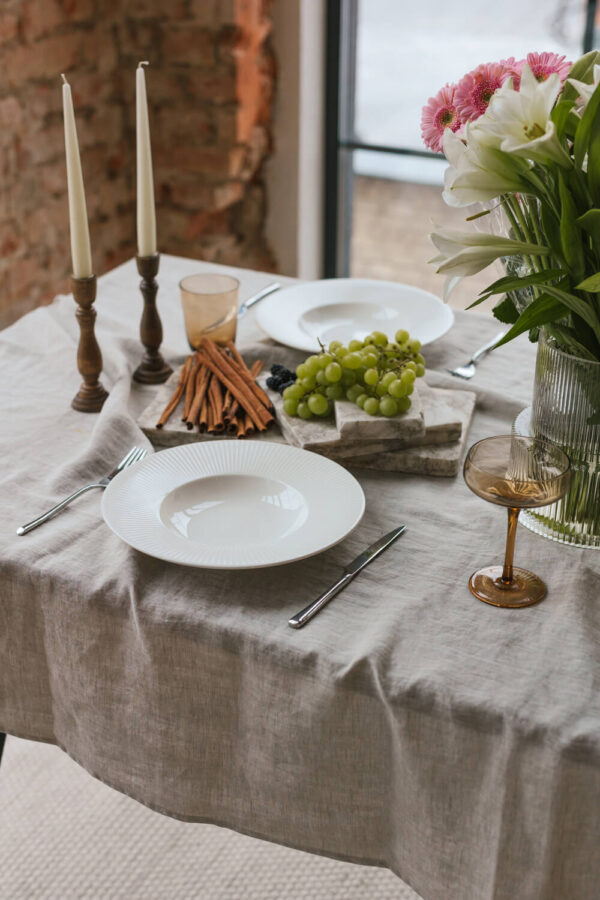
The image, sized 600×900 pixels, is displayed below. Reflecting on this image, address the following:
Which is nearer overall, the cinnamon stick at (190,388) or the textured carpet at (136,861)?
the cinnamon stick at (190,388)

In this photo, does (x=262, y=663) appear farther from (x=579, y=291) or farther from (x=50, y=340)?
(x=50, y=340)

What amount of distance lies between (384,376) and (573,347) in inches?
9.4

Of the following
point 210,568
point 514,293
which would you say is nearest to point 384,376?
point 514,293

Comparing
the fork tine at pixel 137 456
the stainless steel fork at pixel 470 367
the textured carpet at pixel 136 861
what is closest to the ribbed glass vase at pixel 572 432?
the stainless steel fork at pixel 470 367

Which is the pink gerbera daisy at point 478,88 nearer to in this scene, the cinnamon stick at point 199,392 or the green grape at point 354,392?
the green grape at point 354,392

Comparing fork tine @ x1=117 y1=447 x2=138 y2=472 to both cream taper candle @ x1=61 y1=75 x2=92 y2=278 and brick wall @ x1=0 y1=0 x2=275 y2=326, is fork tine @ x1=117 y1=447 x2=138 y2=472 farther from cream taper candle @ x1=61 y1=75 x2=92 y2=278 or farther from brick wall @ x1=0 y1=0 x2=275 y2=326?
brick wall @ x1=0 y1=0 x2=275 y2=326

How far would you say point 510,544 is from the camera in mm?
860

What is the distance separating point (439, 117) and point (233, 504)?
461mm

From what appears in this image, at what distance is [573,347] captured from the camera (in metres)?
0.90

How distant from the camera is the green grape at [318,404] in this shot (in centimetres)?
110

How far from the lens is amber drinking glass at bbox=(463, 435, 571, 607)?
0.83 m

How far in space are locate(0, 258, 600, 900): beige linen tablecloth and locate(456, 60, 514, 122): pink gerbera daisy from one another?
405 mm

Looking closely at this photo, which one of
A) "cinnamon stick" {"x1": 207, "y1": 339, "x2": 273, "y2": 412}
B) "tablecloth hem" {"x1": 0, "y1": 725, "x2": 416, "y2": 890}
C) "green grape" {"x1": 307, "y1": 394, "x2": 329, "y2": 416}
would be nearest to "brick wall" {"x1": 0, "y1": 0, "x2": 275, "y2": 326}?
"cinnamon stick" {"x1": 207, "y1": 339, "x2": 273, "y2": 412}

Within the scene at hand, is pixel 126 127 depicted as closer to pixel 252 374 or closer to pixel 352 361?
pixel 252 374
